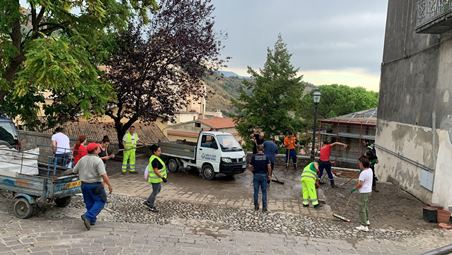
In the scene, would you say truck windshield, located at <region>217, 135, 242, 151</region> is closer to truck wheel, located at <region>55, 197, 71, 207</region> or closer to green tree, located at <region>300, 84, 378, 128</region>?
truck wheel, located at <region>55, 197, 71, 207</region>

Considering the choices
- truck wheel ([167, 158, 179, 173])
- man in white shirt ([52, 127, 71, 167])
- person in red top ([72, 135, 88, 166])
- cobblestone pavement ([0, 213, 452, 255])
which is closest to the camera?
cobblestone pavement ([0, 213, 452, 255])

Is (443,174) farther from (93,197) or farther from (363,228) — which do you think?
(93,197)

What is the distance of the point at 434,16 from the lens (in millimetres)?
8898

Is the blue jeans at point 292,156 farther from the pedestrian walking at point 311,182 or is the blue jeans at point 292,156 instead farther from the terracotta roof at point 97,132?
the terracotta roof at point 97,132

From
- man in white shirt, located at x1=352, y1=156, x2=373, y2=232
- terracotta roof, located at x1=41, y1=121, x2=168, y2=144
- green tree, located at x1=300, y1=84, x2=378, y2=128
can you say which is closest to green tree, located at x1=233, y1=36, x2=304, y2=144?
terracotta roof, located at x1=41, y1=121, x2=168, y2=144

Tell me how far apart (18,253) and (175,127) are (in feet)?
143

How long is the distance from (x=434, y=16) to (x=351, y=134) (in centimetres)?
1630

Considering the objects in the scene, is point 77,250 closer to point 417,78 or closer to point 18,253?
point 18,253

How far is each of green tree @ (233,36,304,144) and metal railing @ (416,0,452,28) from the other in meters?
16.5

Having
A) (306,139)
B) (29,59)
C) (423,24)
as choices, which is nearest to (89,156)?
(29,59)

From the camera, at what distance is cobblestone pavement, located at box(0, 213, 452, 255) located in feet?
20.6

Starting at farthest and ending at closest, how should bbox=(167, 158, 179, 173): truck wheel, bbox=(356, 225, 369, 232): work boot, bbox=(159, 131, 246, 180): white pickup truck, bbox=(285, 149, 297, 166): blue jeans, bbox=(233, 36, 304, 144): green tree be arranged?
bbox=(233, 36, 304, 144): green tree < bbox=(285, 149, 297, 166): blue jeans < bbox=(167, 158, 179, 173): truck wheel < bbox=(159, 131, 246, 180): white pickup truck < bbox=(356, 225, 369, 232): work boot

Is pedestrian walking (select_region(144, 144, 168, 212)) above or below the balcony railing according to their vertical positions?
below

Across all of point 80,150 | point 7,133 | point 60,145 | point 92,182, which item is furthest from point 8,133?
point 92,182
